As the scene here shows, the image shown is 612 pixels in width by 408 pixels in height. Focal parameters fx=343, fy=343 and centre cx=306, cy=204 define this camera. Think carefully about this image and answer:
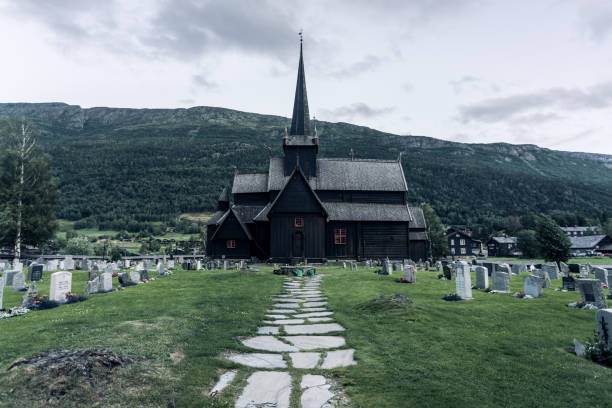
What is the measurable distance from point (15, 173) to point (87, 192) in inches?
3726

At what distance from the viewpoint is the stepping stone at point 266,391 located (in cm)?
433

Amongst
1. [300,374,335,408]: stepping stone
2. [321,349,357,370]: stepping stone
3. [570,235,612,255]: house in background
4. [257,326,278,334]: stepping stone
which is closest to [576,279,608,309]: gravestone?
[321,349,357,370]: stepping stone

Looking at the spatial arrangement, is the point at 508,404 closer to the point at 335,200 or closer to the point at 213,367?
the point at 213,367

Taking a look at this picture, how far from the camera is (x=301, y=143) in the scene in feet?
128

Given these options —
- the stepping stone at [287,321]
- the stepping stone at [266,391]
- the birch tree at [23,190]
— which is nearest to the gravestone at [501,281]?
the stepping stone at [287,321]

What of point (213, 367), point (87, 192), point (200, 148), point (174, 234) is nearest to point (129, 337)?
point (213, 367)

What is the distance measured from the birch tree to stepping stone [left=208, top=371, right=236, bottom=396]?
105 ft

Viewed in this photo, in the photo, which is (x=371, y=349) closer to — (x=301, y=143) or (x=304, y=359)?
(x=304, y=359)

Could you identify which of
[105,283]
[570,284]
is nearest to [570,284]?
[570,284]

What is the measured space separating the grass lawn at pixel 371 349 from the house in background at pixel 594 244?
9697 cm

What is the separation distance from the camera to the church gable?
32219mm

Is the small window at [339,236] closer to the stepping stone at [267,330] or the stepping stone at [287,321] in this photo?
the stepping stone at [287,321]

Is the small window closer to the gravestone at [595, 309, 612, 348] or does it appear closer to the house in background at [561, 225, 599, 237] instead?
the gravestone at [595, 309, 612, 348]

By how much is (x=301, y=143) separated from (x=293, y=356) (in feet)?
112
